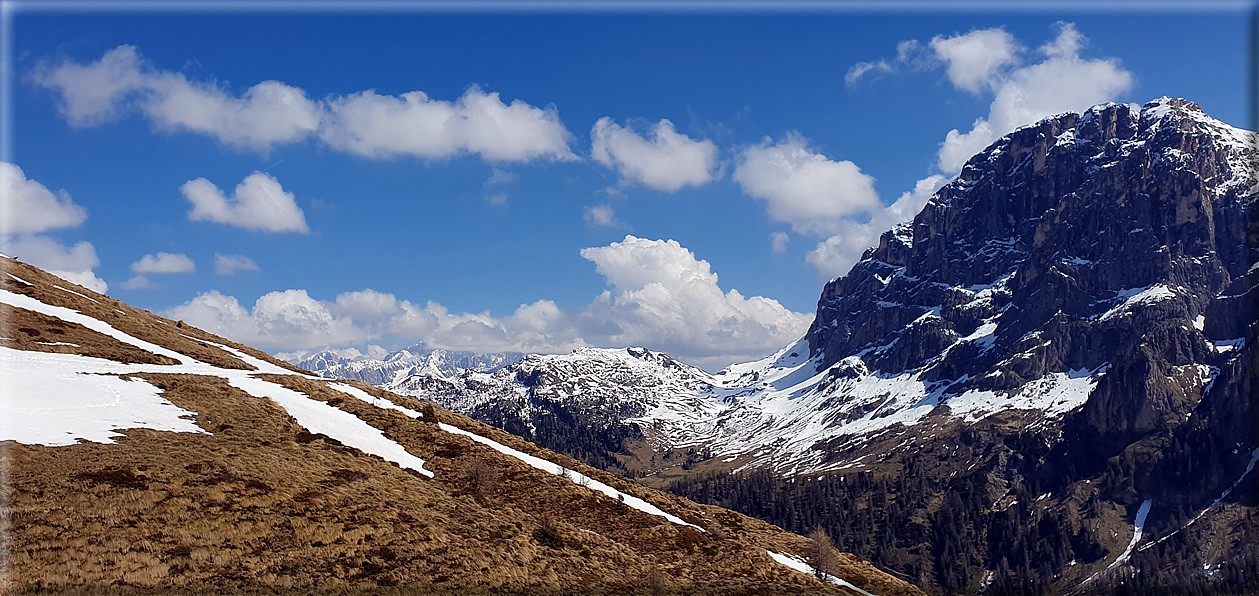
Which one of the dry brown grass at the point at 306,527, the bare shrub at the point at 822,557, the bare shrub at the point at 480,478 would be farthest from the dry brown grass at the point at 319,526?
the bare shrub at the point at 822,557

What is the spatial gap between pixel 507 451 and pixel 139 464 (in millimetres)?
28403

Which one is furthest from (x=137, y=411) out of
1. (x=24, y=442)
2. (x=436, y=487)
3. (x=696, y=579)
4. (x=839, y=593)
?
(x=839, y=593)

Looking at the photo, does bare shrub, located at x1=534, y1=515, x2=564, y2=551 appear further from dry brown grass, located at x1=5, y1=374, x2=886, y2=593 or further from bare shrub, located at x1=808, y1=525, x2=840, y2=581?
bare shrub, located at x1=808, y1=525, x2=840, y2=581

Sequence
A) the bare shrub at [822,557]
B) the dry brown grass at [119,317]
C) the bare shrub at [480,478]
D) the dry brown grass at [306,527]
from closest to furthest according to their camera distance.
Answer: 1. the dry brown grass at [306,527]
2. the bare shrub at [822,557]
3. the bare shrub at [480,478]
4. the dry brown grass at [119,317]

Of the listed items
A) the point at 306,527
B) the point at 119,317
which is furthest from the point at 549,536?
the point at 119,317

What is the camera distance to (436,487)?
46719 mm

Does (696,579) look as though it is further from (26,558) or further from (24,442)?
(24,442)

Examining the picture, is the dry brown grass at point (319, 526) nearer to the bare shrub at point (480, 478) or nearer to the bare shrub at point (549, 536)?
the bare shrub at point (549, 536)

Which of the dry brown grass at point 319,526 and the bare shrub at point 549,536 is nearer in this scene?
the dry brown grass at point 319,526

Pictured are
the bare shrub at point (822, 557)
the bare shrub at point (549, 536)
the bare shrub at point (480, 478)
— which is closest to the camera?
the bare shrub at point (549, 536)

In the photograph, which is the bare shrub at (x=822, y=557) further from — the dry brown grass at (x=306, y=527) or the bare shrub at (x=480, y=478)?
the bare shrub at (x=480, y=478)

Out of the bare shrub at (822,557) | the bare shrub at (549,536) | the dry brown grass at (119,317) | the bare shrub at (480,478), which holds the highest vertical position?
the dry brown grass at (119,317)

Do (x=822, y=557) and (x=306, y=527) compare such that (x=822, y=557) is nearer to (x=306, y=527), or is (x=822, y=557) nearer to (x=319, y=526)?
(x=319, y=526)

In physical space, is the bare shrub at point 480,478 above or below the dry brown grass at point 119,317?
below
